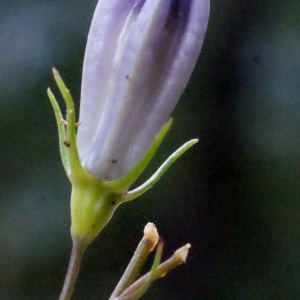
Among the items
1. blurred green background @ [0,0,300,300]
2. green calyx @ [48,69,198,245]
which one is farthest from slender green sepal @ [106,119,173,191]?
blurred green background @ [0,0,300,300]

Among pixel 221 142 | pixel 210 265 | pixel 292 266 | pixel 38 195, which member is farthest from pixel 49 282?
pixel 292 266

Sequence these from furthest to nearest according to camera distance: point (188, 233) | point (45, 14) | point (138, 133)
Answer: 1. point (188, 233)
2. point (45, 14)
3. point (138, 133)

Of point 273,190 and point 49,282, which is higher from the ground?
point 49,282

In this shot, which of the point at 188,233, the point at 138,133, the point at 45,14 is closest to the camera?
the point at 138,133

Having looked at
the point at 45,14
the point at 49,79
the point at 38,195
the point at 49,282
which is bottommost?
the point at 49,282

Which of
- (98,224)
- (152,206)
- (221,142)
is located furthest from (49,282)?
(98,224)

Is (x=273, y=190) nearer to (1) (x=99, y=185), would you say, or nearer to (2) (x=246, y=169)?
(2) (x=246, y=169)

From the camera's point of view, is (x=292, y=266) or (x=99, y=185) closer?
(x=99, y=185)

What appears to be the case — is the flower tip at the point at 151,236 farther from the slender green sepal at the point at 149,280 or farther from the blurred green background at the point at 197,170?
the blurred green background at the point at 197,170
